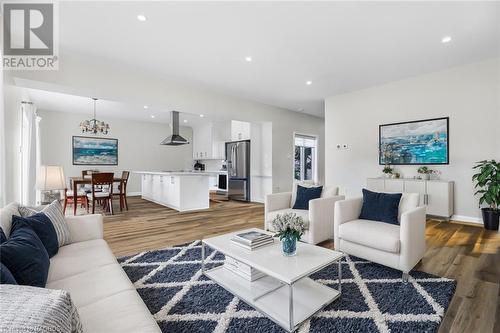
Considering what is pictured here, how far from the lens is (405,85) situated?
472 cm

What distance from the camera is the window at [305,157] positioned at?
26.1 ft

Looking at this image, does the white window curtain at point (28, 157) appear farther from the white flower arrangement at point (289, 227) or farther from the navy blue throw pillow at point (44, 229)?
the white flower arrangement at point (289, 227)

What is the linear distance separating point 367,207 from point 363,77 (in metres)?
2.92

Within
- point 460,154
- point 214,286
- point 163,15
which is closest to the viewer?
point 214,286

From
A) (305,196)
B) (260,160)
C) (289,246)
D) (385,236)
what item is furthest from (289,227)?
(260,160)

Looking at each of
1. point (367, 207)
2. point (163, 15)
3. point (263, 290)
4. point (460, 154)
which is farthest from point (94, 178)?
point (460, 154)

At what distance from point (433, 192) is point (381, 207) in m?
2.35

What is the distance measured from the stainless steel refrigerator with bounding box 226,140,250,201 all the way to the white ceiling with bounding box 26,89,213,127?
1.58 metres

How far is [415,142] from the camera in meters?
4.64

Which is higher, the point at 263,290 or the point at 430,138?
the point at 430,138

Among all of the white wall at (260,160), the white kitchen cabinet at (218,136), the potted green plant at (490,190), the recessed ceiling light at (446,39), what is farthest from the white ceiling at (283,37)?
the white kitchen cabinet at (218,136)

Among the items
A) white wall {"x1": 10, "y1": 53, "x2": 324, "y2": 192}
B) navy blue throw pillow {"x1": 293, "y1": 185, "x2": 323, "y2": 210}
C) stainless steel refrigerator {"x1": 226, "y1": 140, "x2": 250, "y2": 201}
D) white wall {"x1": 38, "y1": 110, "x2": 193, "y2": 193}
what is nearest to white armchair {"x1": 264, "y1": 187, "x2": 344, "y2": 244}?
navy blue throw pillow {"x1": 293, "y1": 185, "x2": 323, "y2": 210}

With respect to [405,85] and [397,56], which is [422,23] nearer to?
[397,56]

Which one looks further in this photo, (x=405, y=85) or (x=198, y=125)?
(x=198, y=125)
